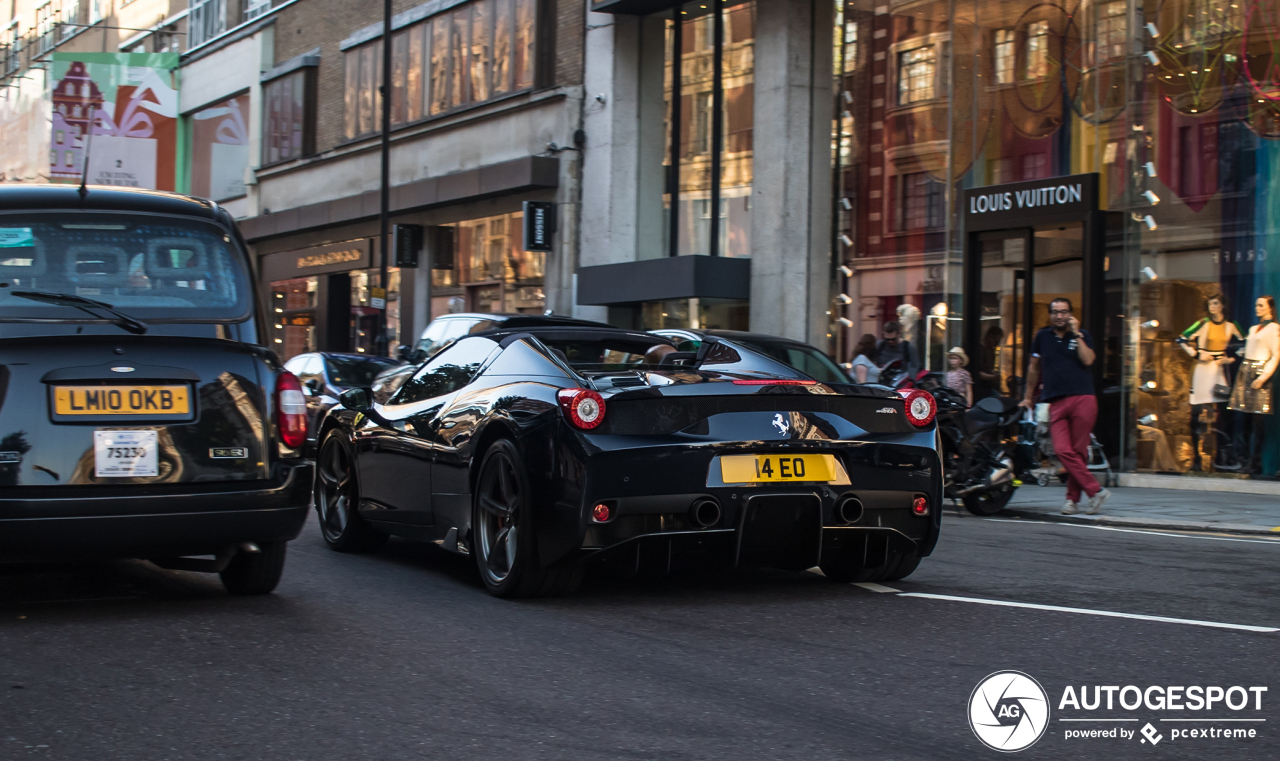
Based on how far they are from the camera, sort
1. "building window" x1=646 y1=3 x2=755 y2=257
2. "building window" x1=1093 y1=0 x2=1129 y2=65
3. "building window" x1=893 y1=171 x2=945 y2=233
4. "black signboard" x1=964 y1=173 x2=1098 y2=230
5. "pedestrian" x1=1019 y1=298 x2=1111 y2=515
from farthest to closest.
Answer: "building window" x1=646 y1=3 x2=755 y2=257 < "building window" x1=893 y1=171 x2=945 y2=233 < "building window" x1=1093 y1=0 x2=1129 y2=65 < "black signboard" x1=964 y1=173 x2=1098 y2=230 < "pedestrian" x1=1019 y1=298 x2=1111 y2=515

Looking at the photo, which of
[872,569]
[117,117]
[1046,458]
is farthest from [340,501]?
[117,117]

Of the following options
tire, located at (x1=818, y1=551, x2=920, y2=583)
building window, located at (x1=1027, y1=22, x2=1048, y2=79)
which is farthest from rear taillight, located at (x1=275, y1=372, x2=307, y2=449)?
building window, located at (x1=1027, y1=22, x2=1048, y2=79)

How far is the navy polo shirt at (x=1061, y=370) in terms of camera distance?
11.8 metres

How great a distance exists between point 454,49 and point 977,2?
14.2 meters

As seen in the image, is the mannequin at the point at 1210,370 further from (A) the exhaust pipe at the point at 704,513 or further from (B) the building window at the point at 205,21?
(B) the building window at the point at 205,21

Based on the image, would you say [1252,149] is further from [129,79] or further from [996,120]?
[129,79]

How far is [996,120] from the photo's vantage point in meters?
18.2

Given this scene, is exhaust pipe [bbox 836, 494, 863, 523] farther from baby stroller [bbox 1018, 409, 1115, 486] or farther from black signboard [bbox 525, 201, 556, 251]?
black signboard [bbox 525, 201, 556, 251]

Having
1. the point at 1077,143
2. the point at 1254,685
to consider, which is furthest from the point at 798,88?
the point at 1254,685

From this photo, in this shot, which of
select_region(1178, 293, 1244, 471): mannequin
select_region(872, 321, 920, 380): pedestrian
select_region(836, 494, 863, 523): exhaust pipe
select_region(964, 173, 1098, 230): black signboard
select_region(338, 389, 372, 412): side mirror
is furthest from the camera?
select_region(964, 173, 1098, 230): black signboard

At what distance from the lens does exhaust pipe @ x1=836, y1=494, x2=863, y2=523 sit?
617 cm

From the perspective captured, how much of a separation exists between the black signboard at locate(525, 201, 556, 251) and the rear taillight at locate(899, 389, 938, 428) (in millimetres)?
20235

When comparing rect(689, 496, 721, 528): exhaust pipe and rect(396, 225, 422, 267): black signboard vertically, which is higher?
rect(396, 225, 422, 267): black signboard

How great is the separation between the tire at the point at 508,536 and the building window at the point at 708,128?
15910 millimetres
